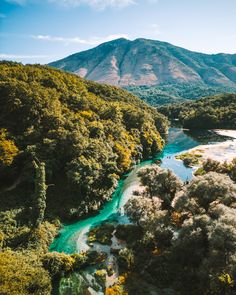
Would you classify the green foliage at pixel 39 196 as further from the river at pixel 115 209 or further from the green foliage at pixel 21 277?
the green foliage at pixel 21 277

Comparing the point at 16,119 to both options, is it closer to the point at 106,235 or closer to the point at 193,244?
the point at 106,235

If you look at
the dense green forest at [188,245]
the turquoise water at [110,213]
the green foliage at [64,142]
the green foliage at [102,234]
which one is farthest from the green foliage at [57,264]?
the green foliage at [64,142]

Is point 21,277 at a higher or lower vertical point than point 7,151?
lower

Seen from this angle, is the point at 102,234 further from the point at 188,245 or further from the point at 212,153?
the point at 212,153

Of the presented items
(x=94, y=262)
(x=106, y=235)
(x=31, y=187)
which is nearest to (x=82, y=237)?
(x=106, y=235)

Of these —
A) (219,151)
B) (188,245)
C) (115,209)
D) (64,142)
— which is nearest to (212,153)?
(219,151)
